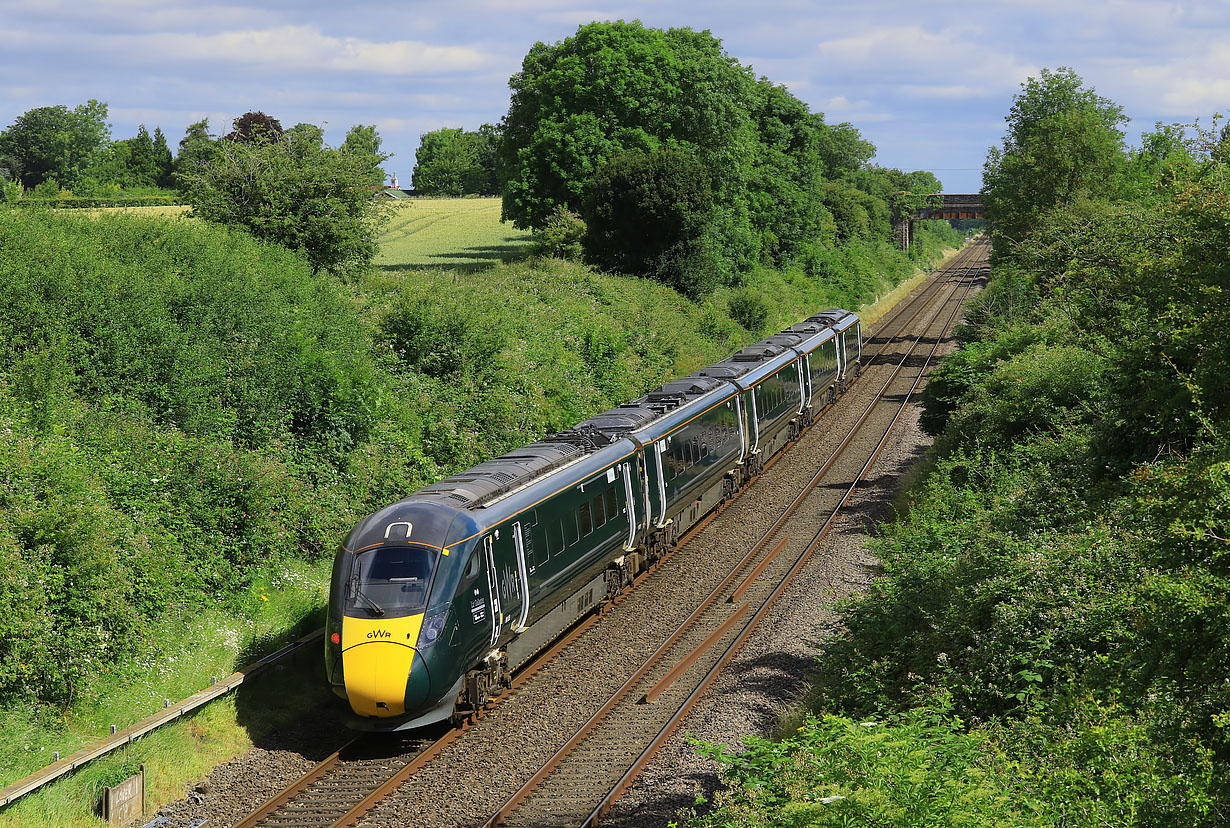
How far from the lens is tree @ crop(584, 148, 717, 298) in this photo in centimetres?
4094

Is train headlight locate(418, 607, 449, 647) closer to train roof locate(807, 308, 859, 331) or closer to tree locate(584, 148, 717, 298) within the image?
train roof locate(807, 308, 859, 331)

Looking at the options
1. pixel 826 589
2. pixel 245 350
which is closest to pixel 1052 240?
pixel 826 589

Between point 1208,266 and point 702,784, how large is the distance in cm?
758

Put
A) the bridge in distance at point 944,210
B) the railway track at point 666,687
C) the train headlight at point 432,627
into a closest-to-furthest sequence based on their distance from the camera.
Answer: the railway track at point 666,687
the train headlight at point 432,627
the bridge in distance at point 944,210

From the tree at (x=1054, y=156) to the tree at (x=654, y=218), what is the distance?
506 inches

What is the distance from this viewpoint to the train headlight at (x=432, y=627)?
1253 cm

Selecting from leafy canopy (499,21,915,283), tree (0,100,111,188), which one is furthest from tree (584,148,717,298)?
tree (0,100,111,188)

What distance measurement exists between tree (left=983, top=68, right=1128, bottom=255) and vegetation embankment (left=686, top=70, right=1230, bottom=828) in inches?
1063

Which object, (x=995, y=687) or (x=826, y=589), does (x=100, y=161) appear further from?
(x=995, y=687)

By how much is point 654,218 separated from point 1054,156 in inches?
719

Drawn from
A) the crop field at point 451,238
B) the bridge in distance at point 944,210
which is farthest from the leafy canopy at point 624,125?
the bridge in distance at point 944,210

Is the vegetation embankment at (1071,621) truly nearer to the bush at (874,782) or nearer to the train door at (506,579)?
the bush at (874,782)

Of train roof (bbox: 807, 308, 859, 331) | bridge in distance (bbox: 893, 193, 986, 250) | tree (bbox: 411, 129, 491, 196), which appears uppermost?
tree (bbox: 411, 129, 491, 196)

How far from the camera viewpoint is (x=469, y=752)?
1293cm
